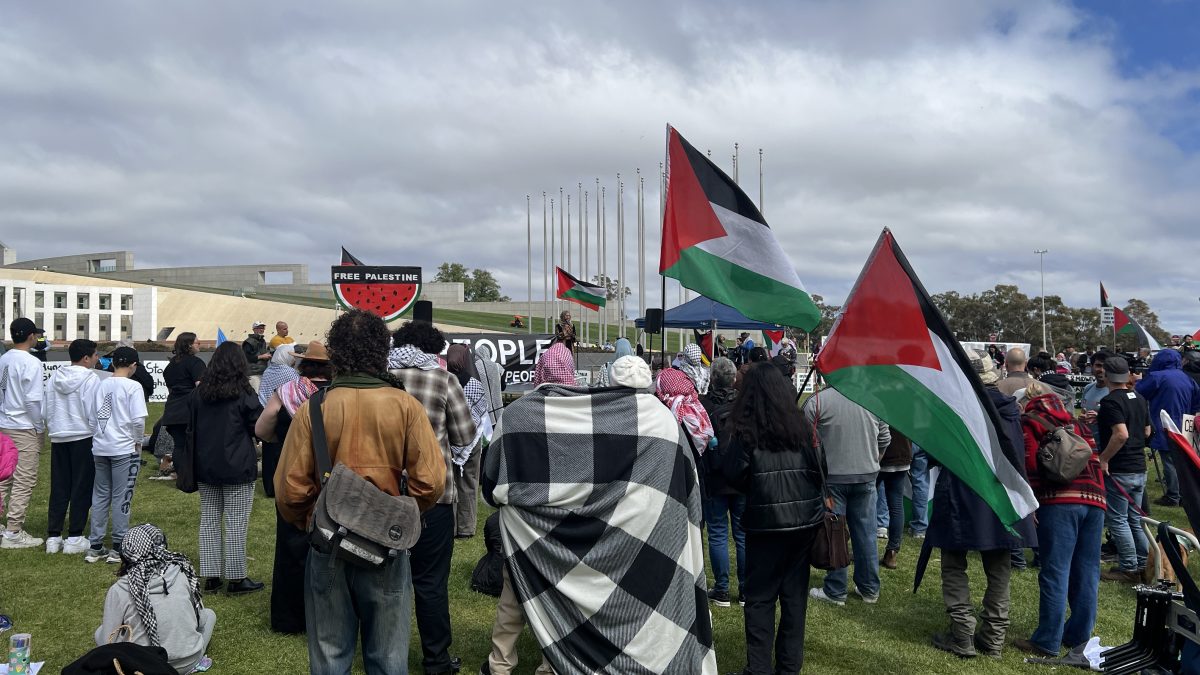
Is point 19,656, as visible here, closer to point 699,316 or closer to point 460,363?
point 460,363

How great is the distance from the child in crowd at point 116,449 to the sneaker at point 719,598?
4.83m

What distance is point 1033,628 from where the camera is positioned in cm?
578

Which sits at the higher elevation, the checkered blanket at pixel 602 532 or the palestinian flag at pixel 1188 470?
the palestinian flag at pixel 1188 470

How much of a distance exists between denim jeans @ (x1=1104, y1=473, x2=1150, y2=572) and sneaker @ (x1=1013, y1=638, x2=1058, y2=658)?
1934 mm

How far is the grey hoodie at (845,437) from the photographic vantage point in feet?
20.4

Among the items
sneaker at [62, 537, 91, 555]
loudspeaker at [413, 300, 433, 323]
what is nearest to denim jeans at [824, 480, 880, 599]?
loudspeaker at [413, 300, 433, 323]

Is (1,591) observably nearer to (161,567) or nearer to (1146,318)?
(161,567)

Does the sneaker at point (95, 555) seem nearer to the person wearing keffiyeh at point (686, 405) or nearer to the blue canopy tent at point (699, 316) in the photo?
the person wearing keffiyeh at point (686, 405)

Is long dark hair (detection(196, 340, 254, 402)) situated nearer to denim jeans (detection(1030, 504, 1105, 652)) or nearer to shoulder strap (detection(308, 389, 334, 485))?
shoulder strap (detection(308, 389, 334, 485))

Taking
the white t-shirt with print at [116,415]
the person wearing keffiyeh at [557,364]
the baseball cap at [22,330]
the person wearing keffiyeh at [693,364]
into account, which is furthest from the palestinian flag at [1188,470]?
the baseball cap at [22,330]

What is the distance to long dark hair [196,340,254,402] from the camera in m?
5.89

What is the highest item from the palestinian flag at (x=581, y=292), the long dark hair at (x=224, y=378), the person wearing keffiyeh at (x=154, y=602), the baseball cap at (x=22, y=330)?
the palestinian flag at (x=581, y=292)

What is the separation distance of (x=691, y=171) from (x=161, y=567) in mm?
4476

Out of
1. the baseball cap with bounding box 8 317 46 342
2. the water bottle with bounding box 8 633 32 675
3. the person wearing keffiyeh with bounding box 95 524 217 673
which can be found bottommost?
the water bottle with bounding box 8 633 32 675
